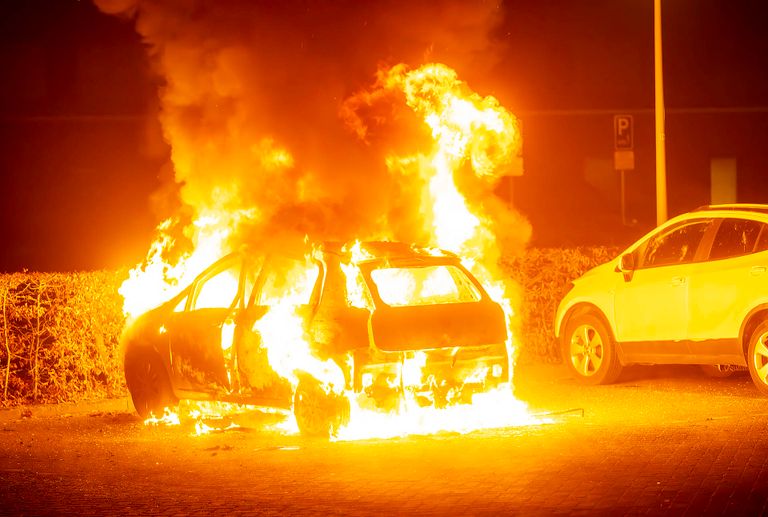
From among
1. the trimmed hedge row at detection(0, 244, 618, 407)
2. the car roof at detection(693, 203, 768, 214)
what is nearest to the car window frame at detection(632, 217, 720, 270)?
the car roof at detection(693, 203, 768, 214)

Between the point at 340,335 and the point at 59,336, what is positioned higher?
the point at 340,335

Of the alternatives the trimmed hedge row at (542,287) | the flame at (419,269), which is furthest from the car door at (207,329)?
the trimmed hedge row at (542,287)

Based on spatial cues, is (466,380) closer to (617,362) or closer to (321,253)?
(321,253)

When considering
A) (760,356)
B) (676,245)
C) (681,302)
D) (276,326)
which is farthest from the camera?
(676,245)

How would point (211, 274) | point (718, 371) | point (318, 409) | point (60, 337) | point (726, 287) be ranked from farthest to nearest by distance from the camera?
1. point (718, 371)
2. point (60, 337)
3. point (726, 287)
4. point (211, 274)
5. point (318, 409)

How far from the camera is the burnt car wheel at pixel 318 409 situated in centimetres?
1088

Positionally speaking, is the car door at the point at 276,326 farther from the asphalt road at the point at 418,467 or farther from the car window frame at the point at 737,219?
the car window frame at the point at 737,219

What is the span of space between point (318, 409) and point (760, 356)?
4751 millimetres

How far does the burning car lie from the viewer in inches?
428

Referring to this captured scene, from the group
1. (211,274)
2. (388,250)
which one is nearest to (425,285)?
(388,250)

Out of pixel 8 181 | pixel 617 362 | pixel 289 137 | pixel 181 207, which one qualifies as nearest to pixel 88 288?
pixel 181 207

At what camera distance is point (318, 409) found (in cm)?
1099

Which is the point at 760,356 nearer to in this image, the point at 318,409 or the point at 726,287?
the point at 726,287

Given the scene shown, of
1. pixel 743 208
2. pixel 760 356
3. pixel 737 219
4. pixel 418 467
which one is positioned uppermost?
pixel 743 208
